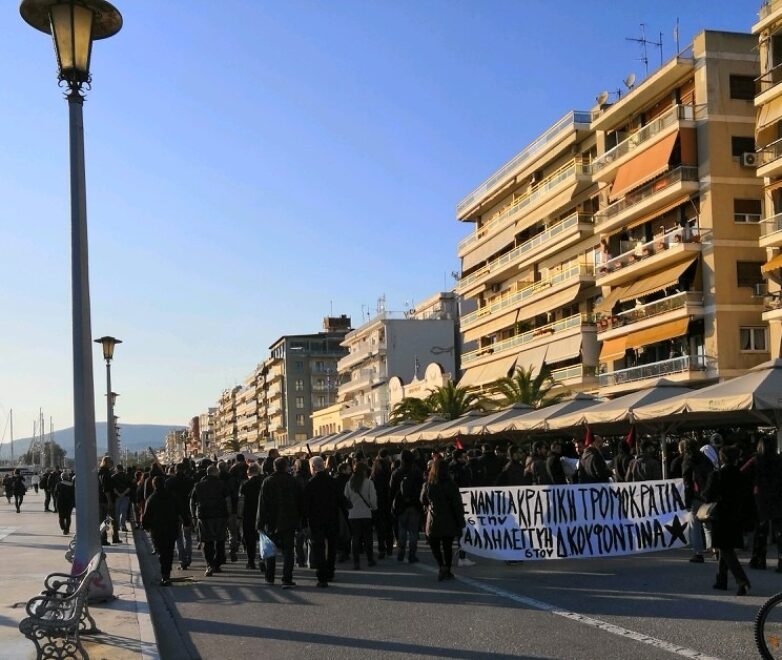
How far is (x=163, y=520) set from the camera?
14.5 meters

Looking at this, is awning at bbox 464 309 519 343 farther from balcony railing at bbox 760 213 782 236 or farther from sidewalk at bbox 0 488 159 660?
sidewalk at bbox 0 488 159 660

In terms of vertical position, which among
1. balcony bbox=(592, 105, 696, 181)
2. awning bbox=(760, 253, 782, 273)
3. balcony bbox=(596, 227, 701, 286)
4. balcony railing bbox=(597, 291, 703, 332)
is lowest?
balcony railing bbox=(597, 291, 703, 332)

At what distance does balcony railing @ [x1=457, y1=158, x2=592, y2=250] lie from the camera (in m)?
52.0

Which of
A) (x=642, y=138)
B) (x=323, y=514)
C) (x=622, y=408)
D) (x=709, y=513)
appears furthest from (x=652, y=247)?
(x=709, y=513)

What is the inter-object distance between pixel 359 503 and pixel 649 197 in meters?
31.9

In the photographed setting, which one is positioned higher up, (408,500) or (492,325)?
(492,325)

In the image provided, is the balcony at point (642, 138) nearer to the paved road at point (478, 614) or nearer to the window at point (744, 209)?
the window at point (744, 209)

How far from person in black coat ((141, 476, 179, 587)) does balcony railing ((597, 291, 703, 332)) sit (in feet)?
103

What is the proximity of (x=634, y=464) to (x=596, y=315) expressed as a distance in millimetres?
35287

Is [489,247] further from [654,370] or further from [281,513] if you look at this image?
[281,513]

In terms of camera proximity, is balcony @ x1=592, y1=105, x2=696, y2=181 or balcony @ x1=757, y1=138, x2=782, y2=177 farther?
balcony @ x1=592, y1=105, x2=696, y2=181

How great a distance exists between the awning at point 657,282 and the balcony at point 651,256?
12.5 inches

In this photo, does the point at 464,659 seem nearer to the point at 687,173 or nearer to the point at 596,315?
the point at 687,173

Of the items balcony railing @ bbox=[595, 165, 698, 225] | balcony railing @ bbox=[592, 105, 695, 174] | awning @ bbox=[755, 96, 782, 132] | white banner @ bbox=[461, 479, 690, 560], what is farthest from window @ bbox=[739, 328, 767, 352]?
white banner @ bbox=[461, 479, 690, 560]
